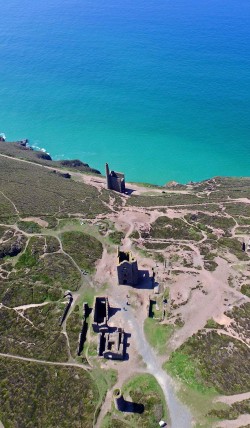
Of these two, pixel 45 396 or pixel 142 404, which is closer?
pixel 142 404

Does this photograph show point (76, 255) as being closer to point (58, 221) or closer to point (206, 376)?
point (58, 221)

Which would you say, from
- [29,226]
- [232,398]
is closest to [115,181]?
[29,226]

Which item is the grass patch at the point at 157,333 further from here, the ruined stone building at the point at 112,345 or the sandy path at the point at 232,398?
the sandy path at the point at 232,398

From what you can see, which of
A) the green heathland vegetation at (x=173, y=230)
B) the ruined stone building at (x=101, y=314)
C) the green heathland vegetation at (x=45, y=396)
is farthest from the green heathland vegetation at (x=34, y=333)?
the green heathland vegetation at (x=173, y=230)

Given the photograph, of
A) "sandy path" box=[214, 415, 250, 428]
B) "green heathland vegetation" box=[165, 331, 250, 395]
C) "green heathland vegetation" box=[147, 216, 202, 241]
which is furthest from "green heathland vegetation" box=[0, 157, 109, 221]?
"sandy path" box=[214, 415, 250, 428]

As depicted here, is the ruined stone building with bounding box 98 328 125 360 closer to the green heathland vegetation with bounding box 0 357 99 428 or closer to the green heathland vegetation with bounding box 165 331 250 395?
the green heathland vegetation with bounding box 0 357 99 428

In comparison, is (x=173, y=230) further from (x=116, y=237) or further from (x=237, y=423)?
(x=237, y=423)
